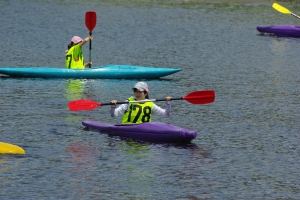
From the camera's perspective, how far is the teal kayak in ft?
77.0

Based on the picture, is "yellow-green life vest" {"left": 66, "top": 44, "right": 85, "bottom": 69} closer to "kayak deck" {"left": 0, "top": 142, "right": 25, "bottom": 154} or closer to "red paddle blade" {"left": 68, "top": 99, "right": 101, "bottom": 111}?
"red paddle blade" {"left": 68, "top": 99, "right": 101, "bottom": 111}

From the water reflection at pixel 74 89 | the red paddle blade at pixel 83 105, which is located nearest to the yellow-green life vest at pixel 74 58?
the water reflection at pixel 74 89

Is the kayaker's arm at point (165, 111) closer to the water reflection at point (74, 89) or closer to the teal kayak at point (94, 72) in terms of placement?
the water reflection at point (74, 89)

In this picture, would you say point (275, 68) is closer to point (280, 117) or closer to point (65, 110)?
point (280, 117)

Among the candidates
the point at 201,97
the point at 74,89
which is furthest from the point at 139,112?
the point at 74,89

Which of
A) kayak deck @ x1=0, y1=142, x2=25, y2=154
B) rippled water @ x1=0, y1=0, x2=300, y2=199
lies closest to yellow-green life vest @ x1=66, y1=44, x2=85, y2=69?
rippled water @ x1=0, y1=0, x2=300, y2=199

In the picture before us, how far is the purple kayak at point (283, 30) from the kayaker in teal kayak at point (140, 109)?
21.1 m

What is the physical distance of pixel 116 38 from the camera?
113ft

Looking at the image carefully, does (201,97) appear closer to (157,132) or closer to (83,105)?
(157,132)

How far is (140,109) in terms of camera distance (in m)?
16.3

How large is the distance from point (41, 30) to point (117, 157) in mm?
21989

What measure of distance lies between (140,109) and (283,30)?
70.3 feet

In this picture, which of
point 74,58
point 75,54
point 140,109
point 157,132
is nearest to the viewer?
point 157,132

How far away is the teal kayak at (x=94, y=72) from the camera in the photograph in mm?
23484
